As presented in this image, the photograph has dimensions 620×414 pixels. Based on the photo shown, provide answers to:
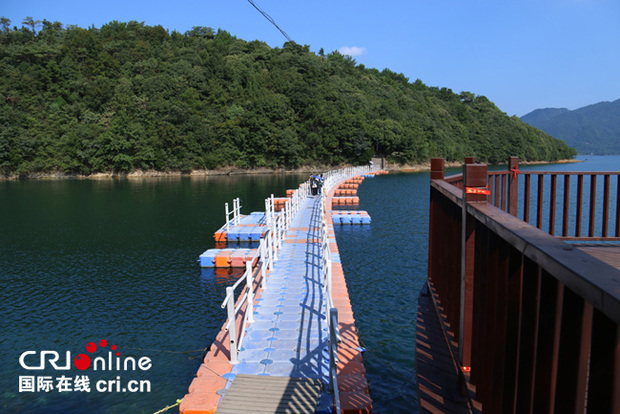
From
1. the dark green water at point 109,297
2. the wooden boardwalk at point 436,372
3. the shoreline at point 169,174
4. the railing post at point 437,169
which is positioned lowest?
the dark green water at point 109,297

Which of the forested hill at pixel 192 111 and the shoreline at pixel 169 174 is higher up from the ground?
the forested hill at pixel 192 111

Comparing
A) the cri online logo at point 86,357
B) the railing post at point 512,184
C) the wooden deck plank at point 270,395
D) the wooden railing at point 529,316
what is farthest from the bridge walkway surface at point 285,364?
the cri online logo at point 86,357

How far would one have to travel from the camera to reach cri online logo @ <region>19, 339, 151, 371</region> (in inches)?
396

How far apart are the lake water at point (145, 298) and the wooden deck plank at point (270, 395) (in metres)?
2.47

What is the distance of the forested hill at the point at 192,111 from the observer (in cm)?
7275

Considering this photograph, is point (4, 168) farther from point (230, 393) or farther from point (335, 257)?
point (230, 393)

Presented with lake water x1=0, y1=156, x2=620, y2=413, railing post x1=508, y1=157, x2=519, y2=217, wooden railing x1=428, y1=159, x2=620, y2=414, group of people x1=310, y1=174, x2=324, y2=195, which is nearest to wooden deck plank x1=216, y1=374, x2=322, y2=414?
lake water x1=0, y1=156, x2=620, y2=413

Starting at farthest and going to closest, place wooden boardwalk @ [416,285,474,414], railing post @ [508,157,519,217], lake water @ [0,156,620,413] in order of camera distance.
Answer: lake water @ [0,156,620,413] < railing post @ [508,157,519,217] < wooden boardwalk @ [416,285,474,414]

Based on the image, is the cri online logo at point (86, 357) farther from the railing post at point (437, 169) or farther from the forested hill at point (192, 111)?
the forested hill at point (192, 111)

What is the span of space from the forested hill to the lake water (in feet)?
153

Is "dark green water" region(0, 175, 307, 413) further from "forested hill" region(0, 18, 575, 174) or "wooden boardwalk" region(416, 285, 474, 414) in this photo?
"forested hill" region(0, 18, 575, 174)

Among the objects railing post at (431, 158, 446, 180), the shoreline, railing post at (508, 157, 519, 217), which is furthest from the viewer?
the shoreline

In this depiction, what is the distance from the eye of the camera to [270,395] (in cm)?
633

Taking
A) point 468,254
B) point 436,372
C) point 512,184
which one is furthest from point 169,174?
point 468,254
